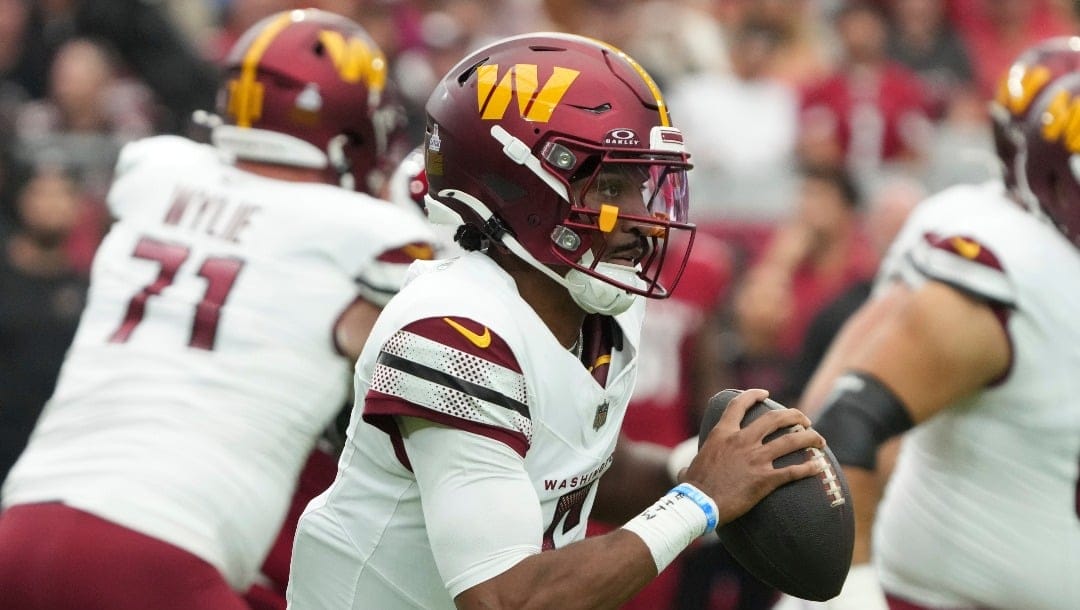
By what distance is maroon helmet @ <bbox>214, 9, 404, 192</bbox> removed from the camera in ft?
13.0

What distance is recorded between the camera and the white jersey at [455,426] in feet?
8.07

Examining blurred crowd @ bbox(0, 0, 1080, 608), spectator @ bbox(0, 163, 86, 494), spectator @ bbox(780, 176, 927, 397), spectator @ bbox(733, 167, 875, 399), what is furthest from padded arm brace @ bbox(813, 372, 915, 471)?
spectator @ bbox(0, 163, 86, 494)

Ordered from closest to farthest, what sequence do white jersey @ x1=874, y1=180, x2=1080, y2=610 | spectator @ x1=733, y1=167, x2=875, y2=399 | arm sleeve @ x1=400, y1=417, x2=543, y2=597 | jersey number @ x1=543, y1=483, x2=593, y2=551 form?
arm sleeve @ x1=400, y1=417, x2=543, y2=597, jersey number @ x1=543, y1=483, x2=593, y2=551, white jersey @ x1=874, y1=180, x2=1080, y2=610, spectator @ x1=733, y1=167, x2=875, y2=399

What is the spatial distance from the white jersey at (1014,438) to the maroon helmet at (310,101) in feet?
4.48

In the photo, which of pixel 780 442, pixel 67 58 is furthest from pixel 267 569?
pixel 67 58

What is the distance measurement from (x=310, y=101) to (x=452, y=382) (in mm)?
1673

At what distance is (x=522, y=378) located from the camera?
2.54 m

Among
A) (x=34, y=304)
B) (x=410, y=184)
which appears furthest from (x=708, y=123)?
(x=410, y=184)

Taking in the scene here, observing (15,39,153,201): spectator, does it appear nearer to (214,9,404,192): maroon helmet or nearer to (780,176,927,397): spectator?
(780,176,927,397): spectator

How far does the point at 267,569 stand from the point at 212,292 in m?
0.76

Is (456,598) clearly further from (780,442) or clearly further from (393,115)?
(393,115)

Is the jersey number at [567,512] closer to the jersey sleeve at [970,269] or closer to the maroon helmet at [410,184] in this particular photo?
the jersey sleeve at [970,269]

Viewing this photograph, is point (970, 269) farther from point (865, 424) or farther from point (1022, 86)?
point (1022, 86)

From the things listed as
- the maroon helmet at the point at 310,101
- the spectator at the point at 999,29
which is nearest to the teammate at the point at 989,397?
the maroon helmet at the point at 310,101
